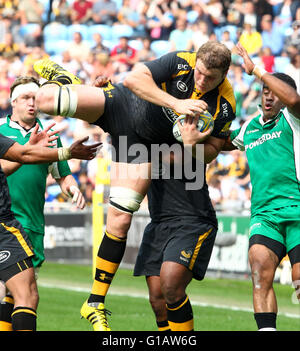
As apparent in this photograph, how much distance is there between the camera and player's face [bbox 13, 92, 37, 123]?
787 cm

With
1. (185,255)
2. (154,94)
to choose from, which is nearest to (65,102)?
(154,94)

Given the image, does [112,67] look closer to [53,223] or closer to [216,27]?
[216,27]

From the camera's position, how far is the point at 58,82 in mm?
7297

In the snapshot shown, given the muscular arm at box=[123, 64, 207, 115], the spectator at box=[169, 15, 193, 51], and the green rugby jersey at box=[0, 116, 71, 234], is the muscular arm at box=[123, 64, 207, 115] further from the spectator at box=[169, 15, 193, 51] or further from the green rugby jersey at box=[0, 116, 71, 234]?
the spectator at box=[169, 15, 193, 51]

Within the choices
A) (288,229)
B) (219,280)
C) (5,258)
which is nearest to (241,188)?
(219,280)

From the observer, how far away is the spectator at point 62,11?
2462cm

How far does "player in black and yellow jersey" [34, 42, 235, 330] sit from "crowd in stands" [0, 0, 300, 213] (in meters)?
8.07

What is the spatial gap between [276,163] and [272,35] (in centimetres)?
1303

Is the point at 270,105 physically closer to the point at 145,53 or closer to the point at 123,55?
the point at 145,53

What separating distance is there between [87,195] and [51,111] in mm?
12415

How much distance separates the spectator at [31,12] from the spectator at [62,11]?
46 centimetres

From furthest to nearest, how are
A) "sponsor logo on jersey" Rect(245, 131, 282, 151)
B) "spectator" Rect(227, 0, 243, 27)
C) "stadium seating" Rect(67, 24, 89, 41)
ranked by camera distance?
"stadium seating" Rect(67, 24, 89, 41)
"spectator" Rect(227, 0, 243, 27)
"sponsor logo on jersey" Rect(245, 131, 282, 151)

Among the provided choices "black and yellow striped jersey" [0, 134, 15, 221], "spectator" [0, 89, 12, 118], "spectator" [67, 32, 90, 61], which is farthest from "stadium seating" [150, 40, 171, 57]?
"black and yellow striped jersey" [0, 134, 15, 221]

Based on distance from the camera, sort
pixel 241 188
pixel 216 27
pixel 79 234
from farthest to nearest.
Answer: pixel 216 27 < pixel 79 234 < pixel 241 188
